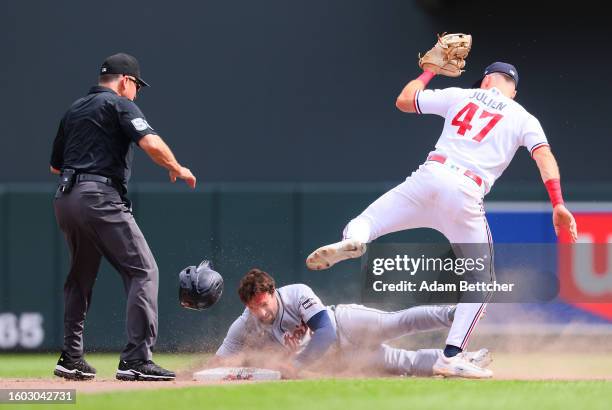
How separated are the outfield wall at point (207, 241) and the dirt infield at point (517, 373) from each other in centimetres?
98

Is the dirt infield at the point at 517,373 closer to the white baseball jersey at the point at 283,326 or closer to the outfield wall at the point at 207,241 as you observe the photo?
the white baseball jersey at the point at 283,326

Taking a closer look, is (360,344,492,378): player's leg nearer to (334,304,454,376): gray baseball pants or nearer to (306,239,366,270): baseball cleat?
(334,304,454,376): gray baseball pants

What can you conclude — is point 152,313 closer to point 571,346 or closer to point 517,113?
point 517,113

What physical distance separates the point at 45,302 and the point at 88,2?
8.61 ft

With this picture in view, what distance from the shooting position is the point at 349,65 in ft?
33.6

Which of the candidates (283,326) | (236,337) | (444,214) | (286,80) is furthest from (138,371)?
(286,80)

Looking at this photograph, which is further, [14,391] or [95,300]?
[95,300]

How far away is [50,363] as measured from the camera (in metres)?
8.30

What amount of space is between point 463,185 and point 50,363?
3452 millimetres

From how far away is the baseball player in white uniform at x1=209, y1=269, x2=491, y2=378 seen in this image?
632cm

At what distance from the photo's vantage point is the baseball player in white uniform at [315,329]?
20.7ft

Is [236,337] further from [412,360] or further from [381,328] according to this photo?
[412,360]

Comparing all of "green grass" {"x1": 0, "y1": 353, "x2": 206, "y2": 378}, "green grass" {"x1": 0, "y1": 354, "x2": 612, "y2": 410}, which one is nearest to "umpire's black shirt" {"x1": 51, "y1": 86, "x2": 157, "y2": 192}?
"green grass" {"x1": 0, "y1": 354, "x2": 612, "y2": 410}

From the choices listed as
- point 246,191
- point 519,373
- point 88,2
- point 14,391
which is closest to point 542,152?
point 519,373
